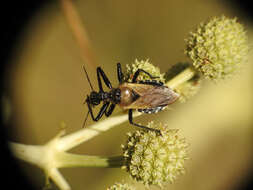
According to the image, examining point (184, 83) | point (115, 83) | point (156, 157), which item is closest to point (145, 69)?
point (184, 83)

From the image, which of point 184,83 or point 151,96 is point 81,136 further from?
point 184,83

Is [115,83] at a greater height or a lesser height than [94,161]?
greater

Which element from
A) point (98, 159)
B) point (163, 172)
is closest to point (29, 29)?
point (98, 159)

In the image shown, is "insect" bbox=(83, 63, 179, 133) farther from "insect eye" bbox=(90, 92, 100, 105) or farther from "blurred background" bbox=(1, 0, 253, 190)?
"blurred background" bbox=(1, 0, 253, 190)

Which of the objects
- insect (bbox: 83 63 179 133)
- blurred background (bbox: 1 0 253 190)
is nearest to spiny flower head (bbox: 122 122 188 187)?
insect (bbox: 83 63 179 133)

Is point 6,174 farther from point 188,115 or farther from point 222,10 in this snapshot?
point 222,10

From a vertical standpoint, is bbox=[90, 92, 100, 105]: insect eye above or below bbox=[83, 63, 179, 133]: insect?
above

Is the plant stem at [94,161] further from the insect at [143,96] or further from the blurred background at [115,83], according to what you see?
the blurred background at [115,83]
